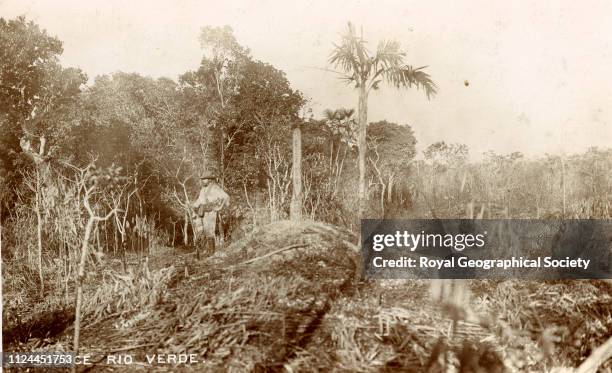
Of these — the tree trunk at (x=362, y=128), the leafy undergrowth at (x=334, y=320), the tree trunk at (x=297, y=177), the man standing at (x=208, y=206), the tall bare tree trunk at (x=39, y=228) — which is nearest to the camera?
the leafy undergrowth at (x=334, y=320)

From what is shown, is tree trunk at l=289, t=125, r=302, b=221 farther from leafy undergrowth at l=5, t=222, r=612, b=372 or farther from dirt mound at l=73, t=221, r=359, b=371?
leafy undergrowth at l=5, t=222, r=612, b=372

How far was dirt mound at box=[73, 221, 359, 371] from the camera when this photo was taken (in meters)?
3.49

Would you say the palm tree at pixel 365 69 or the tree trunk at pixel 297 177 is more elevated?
the palm tree at pixel 365 69

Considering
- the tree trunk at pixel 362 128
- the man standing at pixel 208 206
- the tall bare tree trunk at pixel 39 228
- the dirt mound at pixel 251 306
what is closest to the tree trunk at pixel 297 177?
the dirt mound at pixel 251 306

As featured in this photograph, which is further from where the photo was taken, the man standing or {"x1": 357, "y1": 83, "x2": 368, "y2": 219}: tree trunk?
the man standing

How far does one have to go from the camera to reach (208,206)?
5984 millimetres

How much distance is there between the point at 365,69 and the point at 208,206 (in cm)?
279

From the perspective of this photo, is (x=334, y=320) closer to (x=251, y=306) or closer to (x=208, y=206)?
(x=251, y=306)

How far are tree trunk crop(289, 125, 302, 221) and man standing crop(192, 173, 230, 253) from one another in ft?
3.41

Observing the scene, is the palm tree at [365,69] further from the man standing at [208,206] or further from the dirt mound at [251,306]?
the man standing at [208,206]

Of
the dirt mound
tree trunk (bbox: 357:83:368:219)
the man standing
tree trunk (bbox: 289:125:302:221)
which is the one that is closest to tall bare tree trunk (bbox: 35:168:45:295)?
the dirt mound

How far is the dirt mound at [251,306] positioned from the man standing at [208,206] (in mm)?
1032

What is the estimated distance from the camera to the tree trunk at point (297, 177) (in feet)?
16.7

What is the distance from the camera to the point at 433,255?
407cm
